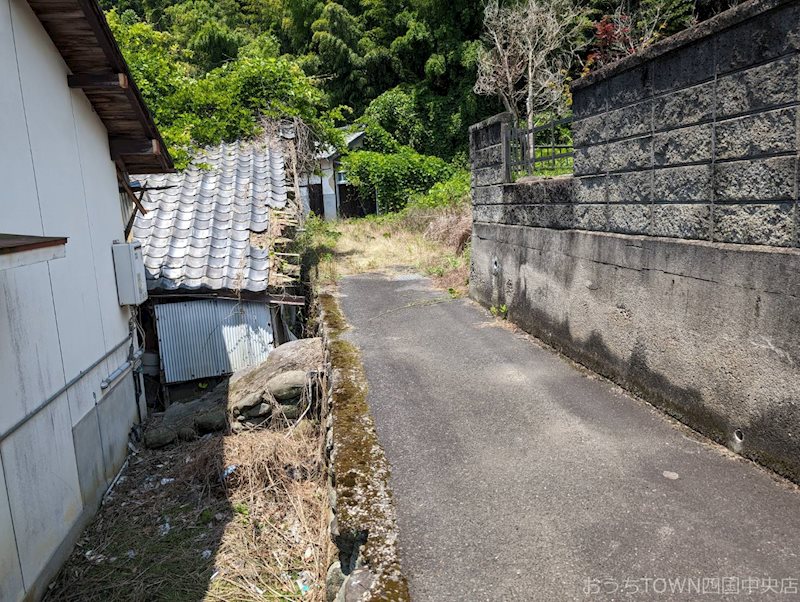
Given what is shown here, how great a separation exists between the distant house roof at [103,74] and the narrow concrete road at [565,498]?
4.31 metres

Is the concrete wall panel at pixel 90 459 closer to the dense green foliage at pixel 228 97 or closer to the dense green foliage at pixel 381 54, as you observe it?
the dense green foliage at pixel 228 97

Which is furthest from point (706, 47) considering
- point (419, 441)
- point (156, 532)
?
point (156, 532)

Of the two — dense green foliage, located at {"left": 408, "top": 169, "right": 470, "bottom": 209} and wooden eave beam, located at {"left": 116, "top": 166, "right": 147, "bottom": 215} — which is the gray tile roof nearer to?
wooden eave beam, located at {"left": 116, "top": 166, "right": 147, "bottom": 215}

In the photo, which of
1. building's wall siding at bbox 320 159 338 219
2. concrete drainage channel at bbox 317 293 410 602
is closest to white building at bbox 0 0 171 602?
concrete drainage channel at bbox 317 293 410 602

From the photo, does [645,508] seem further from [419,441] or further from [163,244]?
[163,244]

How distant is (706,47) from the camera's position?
426 centimetres

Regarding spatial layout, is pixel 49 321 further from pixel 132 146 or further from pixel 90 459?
pixel 132 146

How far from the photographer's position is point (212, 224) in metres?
10.3

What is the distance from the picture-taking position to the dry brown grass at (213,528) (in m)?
4.90

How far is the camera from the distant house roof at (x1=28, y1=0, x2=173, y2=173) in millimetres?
5629

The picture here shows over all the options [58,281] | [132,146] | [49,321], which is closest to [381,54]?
[132,146]

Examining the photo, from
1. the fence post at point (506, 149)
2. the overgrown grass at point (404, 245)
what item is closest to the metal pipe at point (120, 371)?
the overgrown grass at point (404, 245)

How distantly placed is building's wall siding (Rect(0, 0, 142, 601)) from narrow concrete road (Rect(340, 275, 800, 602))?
2.73 metres

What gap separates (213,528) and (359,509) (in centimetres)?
266
